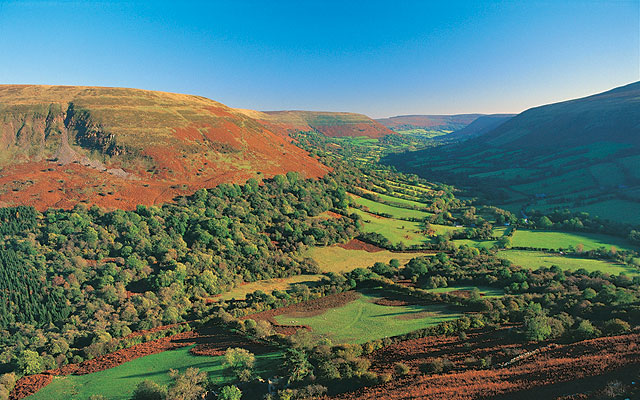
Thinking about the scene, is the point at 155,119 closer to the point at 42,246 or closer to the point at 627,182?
the point at 42,246

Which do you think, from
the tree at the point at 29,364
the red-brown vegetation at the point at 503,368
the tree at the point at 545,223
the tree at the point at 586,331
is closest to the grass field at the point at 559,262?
the tree at the point at 545,223

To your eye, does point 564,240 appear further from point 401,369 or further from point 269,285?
point 269,285

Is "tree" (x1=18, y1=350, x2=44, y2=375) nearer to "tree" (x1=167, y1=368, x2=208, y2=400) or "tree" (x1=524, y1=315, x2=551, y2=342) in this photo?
"tree" (x1=167, y1=368, x2=208, y2=400)

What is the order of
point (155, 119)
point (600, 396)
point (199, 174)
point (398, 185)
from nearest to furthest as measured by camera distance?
point (600, 396) < point (199, 174) < point (155, 119) < point (398, 185)

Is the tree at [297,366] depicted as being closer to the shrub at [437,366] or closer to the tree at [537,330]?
the shrub at [437,366]

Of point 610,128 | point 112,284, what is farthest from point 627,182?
point 112,284
